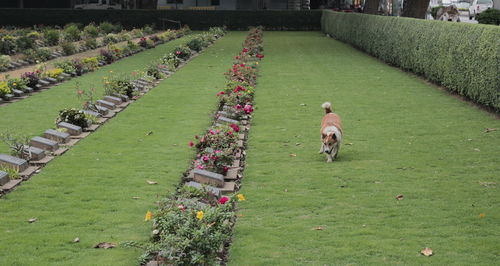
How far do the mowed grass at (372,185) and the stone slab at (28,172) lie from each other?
3.04 meters

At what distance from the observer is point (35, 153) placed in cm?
994

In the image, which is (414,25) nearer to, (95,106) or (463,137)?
(463,137)

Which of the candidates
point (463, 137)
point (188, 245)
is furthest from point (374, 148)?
point (188, 245)

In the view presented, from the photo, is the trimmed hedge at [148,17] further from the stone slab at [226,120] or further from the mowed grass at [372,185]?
the stone slab at [226,120]

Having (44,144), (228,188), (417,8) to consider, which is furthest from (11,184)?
(417,8)

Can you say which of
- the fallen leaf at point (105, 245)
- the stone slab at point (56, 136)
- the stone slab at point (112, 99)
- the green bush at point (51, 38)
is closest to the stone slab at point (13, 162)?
the stone slab at point (56, 136)

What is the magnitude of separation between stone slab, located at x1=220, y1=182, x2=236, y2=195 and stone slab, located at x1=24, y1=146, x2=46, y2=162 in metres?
3.13

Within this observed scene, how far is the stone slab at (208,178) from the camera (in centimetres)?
863

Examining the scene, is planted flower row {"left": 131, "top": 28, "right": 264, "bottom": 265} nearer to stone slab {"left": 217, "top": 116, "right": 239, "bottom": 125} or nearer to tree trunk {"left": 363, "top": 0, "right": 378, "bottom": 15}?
stone slab {"left": 217, "top": 116, "right": 239, "bottom": 125}

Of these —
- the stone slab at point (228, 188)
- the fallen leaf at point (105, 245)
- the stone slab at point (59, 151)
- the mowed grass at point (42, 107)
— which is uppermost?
the mowed grass at point (42, 107)

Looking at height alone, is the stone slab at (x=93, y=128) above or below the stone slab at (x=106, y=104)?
below

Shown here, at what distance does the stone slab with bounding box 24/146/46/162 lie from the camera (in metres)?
9.93

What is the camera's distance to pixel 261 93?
17.4 metres

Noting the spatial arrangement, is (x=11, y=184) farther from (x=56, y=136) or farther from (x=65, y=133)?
(x=65, y=133)
